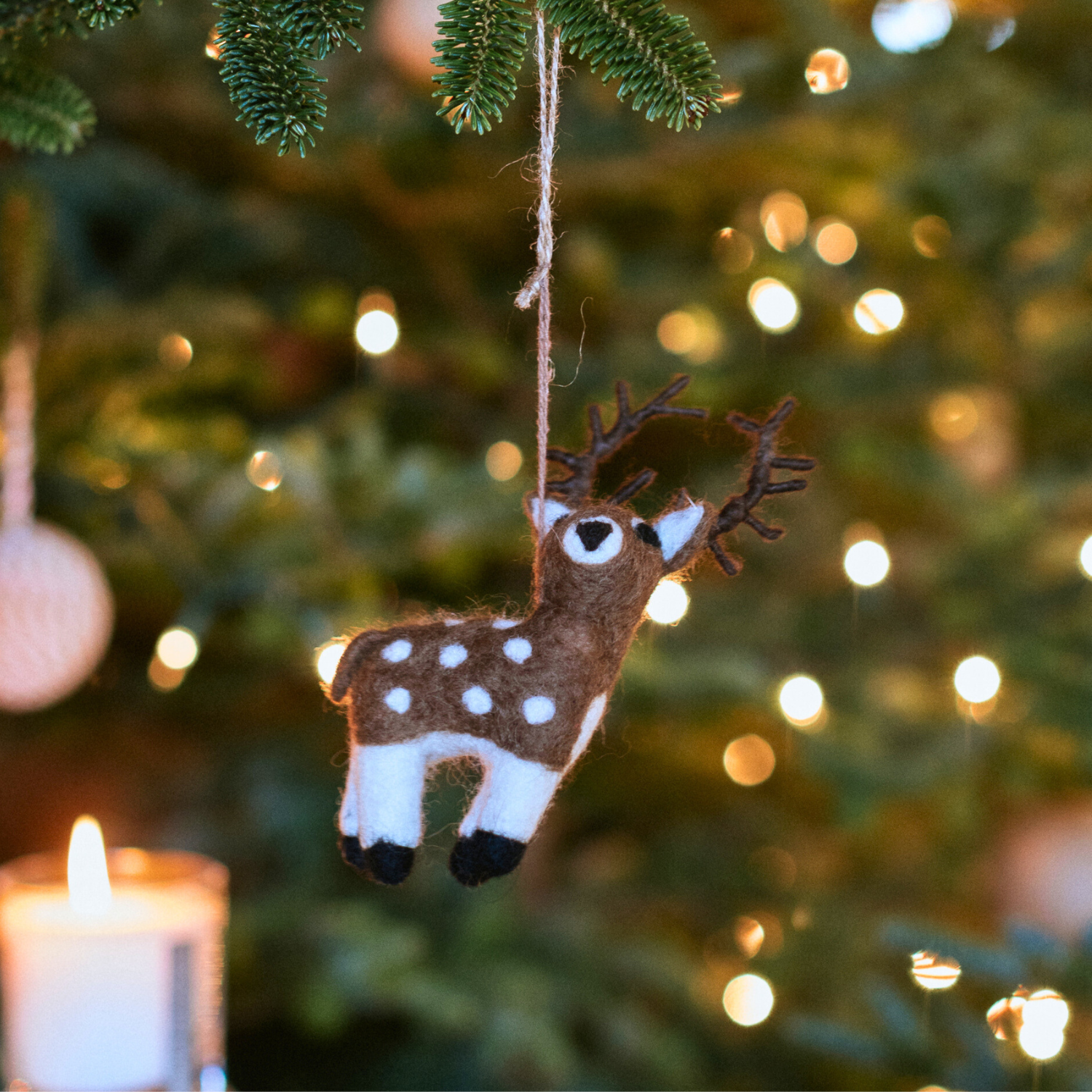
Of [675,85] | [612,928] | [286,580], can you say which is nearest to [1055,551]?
[612,928]

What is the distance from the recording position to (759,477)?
36cm

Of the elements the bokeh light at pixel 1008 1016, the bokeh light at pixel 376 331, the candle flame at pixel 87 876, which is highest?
the bokeh light at pixel 376 331

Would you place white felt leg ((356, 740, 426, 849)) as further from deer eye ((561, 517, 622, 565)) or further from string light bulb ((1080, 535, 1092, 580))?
string light bulb ((1080, 535, 1092, 580))

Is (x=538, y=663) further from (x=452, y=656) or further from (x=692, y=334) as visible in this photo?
(x=692, y=334)

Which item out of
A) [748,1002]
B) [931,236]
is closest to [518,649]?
[748,1002]

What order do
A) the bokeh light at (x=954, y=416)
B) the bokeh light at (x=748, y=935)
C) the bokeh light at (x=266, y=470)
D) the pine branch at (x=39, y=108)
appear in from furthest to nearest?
the bokeh light at (x=954, y=416), the bokeh light at (x=748, y=935), the bokeh light at (x=266, y=470), the pine branch at (x=39, y=108)

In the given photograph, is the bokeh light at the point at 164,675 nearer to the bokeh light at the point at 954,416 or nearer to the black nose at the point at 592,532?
the black nose at the point at 592,532

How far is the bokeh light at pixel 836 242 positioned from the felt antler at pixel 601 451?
69 cm

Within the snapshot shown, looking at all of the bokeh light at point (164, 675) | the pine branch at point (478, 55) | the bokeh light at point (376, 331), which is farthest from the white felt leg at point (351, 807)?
the bokeh light at point (164, 675)

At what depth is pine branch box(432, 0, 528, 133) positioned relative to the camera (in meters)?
0.29

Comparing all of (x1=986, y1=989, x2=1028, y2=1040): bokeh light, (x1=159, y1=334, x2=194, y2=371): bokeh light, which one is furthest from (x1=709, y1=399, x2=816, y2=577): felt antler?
(x1=159, y1=334, x2=194, y2=371): bokeh light

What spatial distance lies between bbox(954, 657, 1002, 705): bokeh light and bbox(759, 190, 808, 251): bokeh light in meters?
0.41

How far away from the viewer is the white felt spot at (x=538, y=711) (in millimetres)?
335

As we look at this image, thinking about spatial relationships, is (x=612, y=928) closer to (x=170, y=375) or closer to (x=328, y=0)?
(x=170, y=375)
